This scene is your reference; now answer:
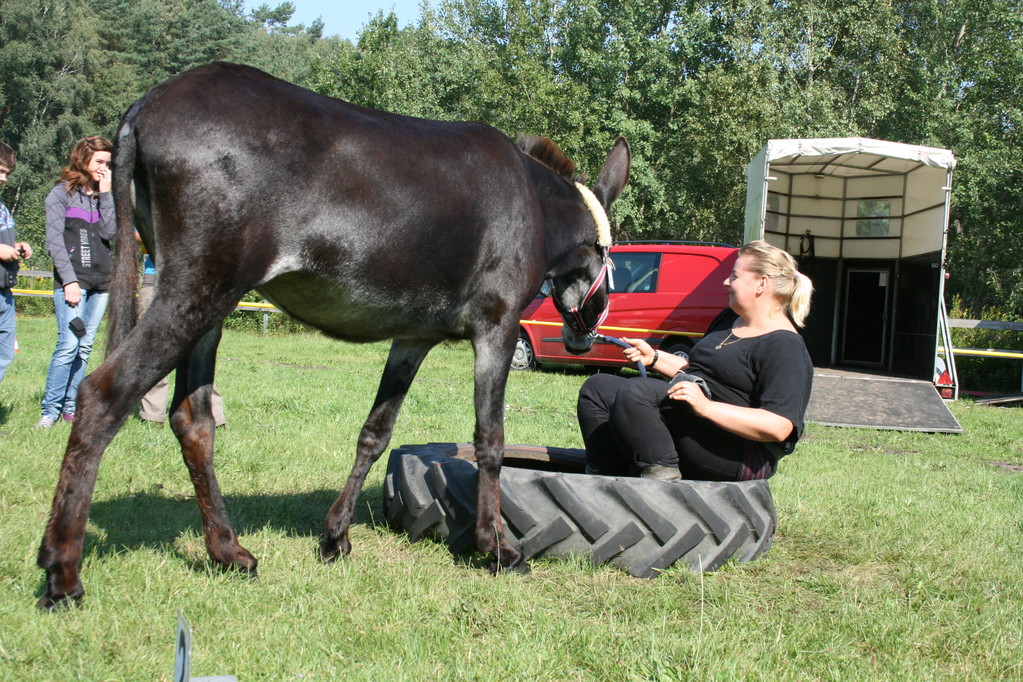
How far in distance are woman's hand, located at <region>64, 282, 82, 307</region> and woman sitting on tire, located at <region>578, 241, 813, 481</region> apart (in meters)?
4.30

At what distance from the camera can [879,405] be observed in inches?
369

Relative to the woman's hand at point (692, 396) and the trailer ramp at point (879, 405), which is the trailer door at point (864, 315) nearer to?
the trailer ramp at point (879, 405)

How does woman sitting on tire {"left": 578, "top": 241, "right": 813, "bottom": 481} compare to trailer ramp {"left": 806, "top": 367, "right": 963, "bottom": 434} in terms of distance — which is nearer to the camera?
woman sitting on tire {"left": 578, "top": 241, "right": 813, "bottom": 481}

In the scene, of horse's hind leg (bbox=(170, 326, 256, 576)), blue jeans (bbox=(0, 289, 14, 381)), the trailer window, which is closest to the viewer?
horse's hind leg (bbox=(170, 326, 256, 576))

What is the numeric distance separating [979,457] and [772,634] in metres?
5.49

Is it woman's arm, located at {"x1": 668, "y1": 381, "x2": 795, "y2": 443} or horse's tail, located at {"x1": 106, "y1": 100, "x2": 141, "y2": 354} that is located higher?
horse's tail, located at {"x1": 106, "y1": 100, "x2": 141, "y2": 354}

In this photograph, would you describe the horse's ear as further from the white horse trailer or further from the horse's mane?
the white horse trailer

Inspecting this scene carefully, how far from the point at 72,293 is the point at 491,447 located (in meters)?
4.12

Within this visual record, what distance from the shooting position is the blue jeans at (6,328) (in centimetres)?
599

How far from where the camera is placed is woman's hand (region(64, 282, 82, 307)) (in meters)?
6.12

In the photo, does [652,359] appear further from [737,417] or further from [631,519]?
[631,519]

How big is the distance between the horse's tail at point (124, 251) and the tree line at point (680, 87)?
23505 mm

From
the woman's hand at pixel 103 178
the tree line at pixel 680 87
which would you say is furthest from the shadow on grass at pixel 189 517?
the tree line at pixel 680 87

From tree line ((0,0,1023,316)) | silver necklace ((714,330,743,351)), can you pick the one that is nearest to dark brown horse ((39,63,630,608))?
silver necklace ((714,330,743,351))
